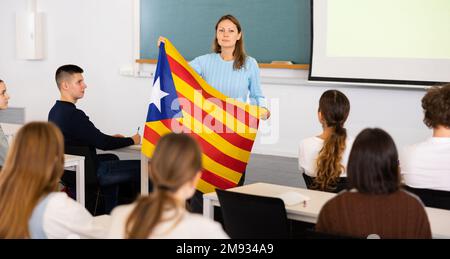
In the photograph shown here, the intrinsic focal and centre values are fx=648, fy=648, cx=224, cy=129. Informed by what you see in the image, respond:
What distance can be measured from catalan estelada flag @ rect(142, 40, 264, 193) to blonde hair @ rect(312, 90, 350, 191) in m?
0.94

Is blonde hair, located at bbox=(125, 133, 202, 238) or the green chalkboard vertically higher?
the green chalkboard

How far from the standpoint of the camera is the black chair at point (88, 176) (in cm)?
454

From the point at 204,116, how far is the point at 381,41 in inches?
76.0

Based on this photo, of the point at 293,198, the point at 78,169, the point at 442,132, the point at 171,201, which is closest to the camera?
the point at 171,201

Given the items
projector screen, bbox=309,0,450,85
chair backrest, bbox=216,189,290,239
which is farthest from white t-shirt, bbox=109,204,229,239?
projector screen, bbox=309,0,450,85

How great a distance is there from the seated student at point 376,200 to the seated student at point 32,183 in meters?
1.04

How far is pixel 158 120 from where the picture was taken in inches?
171

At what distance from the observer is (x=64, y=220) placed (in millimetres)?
2371

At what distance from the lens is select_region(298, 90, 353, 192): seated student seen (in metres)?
3.42

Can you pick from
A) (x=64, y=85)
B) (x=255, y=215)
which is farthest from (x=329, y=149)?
(x=64, y=85)

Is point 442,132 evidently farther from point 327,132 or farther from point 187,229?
point 187,229

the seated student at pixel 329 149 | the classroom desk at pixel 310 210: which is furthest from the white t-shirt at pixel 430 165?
the seated student at pixel 329 149

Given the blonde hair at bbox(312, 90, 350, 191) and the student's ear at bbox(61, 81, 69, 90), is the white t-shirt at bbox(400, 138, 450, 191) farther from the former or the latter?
the student's ear at bbox(61, 81, 69, 90)

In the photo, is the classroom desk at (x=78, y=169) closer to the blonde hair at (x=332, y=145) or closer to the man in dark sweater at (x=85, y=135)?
the man in dark sweater at (x=85, y=135)
